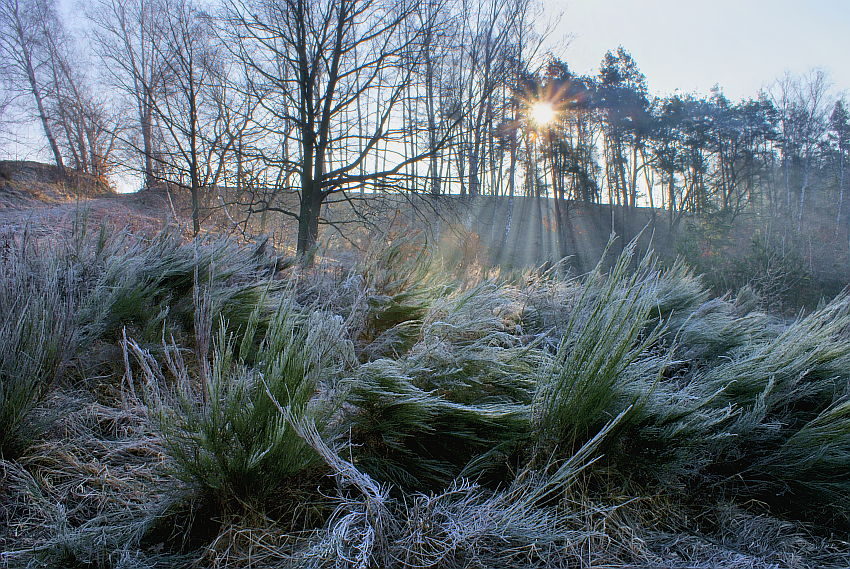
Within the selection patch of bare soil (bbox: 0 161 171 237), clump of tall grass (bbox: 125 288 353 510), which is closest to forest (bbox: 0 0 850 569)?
clump of tall grass (bbox: 125 288 353 510)

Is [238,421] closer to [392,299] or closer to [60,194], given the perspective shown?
[392,299]

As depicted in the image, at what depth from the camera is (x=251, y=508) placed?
1.63 metres

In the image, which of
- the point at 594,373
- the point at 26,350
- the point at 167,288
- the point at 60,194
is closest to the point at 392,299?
the point at 167,288

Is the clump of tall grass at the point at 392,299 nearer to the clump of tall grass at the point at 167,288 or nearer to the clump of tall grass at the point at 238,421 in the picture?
the clump of tall grass at the point at 167,288

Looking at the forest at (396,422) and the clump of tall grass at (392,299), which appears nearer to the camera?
the forest at (396,422)

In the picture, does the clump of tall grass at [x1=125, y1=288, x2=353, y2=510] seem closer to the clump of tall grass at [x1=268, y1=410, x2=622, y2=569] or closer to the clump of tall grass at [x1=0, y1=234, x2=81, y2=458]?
the clump of tall grass at [x1=268, y1=410, x2=622, y2=569]

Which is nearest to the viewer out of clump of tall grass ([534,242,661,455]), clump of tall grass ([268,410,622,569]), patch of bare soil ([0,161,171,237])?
clump of tall grass ([268,410,622,569])

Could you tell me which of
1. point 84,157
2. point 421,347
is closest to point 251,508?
point 421,347

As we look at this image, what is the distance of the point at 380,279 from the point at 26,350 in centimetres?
225

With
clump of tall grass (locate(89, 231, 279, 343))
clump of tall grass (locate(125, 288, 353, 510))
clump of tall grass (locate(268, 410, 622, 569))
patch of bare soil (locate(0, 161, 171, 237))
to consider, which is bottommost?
clump of tall grass (locate(268, 410, 622, 569))

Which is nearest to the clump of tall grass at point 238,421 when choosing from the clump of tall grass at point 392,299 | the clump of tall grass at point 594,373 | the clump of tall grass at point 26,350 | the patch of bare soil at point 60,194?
the clump of tall grass at point 26,350

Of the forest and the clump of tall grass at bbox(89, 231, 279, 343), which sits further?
the clump of tall grass at bbox(89, 231, 279, 343)

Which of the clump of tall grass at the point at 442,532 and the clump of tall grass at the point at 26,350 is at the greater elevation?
the clump of tall grass at the point at 26,350

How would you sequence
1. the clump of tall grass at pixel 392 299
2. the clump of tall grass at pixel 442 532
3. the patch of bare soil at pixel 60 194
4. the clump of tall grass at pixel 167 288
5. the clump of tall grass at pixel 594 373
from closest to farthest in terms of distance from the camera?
1. the clump of tall grass at pixel 442 532
2. the clump of tall grass at pixel 594 373
3. the clump of tall grass at pixel 167 288
4. the clump of tall grass at pixel 392 299
5. the patch of bare soil at pixel 60 194
